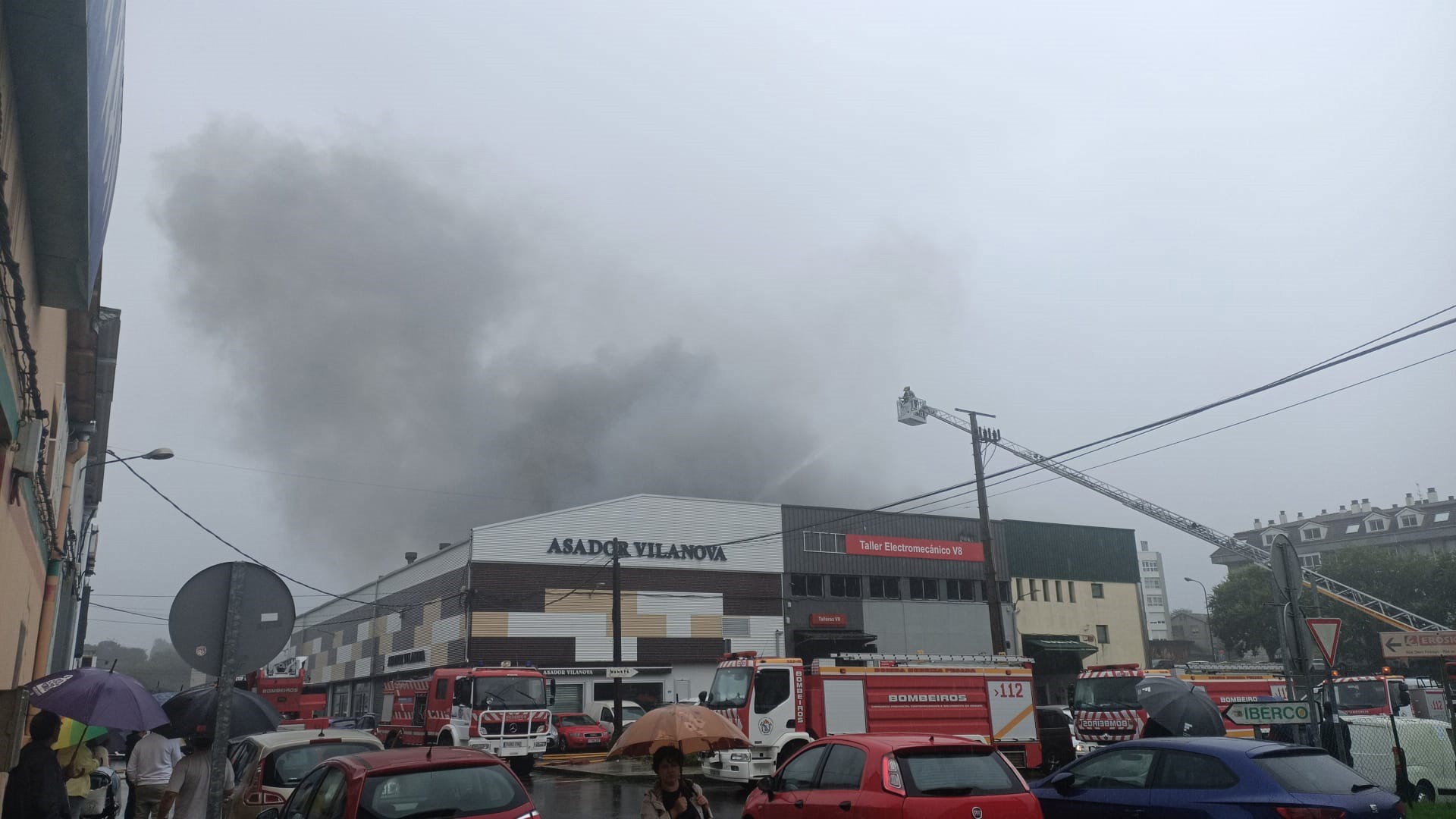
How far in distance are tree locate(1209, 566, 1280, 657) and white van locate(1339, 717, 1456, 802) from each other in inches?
2243

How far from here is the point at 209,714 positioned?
8.92 m

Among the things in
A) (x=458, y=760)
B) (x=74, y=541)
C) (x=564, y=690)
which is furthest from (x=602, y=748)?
(x=458, y=760)

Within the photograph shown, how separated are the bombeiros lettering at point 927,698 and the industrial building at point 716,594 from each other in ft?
52.9

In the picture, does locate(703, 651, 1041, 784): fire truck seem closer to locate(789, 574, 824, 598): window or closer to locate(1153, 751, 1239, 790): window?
locate(1153, 751, 1239, 790): window

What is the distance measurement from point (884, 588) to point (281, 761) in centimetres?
4159

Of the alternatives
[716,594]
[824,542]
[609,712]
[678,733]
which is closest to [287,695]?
[609,712]

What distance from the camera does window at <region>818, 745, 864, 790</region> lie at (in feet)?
27.0

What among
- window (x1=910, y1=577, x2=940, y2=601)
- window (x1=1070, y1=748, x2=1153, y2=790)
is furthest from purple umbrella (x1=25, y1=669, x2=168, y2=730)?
window (x1=910, y1=577, x2=940, y2=601)

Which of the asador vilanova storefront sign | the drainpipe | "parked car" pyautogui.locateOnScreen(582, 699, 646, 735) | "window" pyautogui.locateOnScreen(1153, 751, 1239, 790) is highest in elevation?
the asador vilanova storefront sign

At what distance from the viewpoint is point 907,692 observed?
784 inches

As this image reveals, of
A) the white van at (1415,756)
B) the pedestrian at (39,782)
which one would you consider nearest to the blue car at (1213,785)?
the white van at (1415,756)

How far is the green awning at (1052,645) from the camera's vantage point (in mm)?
51938

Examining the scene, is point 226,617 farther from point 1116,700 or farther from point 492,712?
point 1116,700

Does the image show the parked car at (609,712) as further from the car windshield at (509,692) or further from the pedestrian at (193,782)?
the pedestrian at (193,782)
